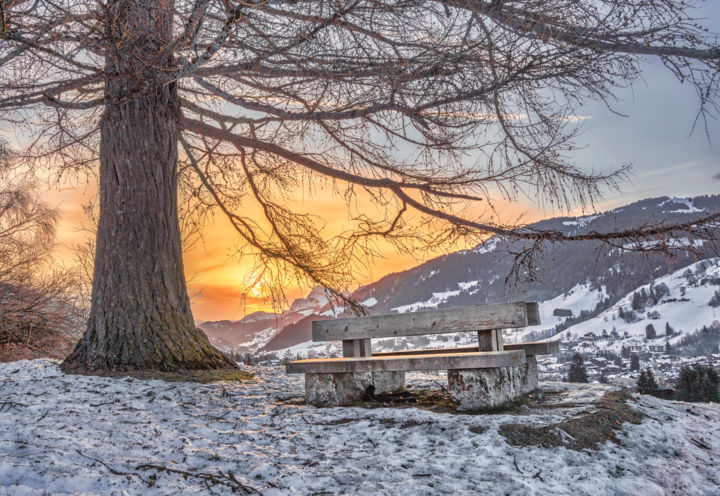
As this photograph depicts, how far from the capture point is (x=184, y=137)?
921 centimetres

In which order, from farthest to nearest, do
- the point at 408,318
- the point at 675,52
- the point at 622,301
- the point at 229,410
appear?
the point at 622,301 < the point at 675,52 < the point at 408,318 < the point at 229,410

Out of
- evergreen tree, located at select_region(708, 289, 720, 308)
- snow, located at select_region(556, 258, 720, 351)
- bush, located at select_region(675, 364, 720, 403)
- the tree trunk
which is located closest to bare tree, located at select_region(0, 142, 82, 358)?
the tree trunk

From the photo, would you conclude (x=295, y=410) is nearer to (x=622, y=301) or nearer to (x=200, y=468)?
(x=200, y=468)

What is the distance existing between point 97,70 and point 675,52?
5896 mm

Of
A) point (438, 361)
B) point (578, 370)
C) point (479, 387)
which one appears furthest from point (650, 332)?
point (438, 361)

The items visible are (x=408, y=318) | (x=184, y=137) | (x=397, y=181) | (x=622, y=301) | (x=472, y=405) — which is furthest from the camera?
(x=622, y=301)

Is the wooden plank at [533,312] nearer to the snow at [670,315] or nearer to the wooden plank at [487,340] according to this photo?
the wooden plank at [487,340]

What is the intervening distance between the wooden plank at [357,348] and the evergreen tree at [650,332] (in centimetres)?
17096

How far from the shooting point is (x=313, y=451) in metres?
3.20

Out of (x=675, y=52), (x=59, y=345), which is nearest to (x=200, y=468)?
(x=675, y=52)

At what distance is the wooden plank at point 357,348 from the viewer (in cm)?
514

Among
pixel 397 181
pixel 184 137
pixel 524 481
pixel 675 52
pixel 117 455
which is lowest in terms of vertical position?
pixel 524 481

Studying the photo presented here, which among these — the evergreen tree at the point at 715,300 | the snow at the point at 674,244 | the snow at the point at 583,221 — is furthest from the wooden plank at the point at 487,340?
the evergreen tree at the point at 715,300

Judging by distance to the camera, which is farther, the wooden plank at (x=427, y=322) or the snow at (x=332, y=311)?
the snow at (x=332, y=311)
